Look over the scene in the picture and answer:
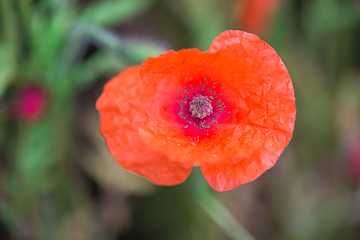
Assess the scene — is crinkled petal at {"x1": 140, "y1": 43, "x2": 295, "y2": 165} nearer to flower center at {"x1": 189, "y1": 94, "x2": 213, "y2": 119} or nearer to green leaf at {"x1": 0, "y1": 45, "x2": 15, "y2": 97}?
flower center at {"x1": 189, "y1": 94, "x2": 213, "y2": 119}

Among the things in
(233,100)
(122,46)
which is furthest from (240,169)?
(122,46)

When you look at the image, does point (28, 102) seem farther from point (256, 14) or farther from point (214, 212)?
point (256, 14)

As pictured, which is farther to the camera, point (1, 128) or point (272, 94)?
point (1, 128)

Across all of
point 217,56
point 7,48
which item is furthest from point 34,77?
point 217,56

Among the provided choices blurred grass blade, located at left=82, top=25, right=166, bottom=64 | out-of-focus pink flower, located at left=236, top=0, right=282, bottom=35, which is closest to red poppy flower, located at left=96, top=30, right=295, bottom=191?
blurred grass blade, located at left=82, top=25, right=166, bottom=64

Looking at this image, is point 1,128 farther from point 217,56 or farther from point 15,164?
point 217,56

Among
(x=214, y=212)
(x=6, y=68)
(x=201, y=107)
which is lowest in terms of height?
(x=214, y=212)
